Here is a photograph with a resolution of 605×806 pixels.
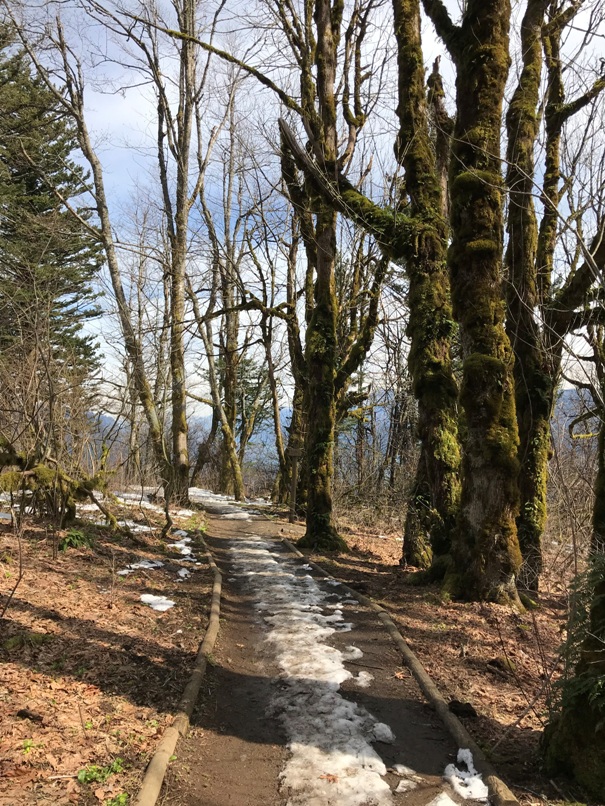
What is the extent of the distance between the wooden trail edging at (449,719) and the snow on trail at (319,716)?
458 millimetres

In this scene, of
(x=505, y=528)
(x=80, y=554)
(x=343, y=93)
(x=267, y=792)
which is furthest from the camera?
(x=343, y=93)

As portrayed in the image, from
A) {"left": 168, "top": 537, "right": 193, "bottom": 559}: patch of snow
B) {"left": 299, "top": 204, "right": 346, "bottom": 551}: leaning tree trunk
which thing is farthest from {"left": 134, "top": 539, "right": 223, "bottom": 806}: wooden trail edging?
{"left": 299, "top": 204, "right": 346, "bottom": 551}: leaning tree trunk

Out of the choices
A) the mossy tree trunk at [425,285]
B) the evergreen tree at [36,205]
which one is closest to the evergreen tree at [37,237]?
the evergreen tree at [36,205]

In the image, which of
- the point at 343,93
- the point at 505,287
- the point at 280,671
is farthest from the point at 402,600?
the point at 343,93

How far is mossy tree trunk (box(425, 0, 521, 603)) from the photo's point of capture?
22.3 feet

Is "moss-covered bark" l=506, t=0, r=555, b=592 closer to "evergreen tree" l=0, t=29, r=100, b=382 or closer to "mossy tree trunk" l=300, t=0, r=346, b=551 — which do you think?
"mossy tree trunk" l=300, t=0, r=346, b=551

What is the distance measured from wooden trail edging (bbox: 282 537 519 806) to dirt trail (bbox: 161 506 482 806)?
0.07 m

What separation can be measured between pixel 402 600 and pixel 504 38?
7.60 meters

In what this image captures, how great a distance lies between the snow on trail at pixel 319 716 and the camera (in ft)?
11.0

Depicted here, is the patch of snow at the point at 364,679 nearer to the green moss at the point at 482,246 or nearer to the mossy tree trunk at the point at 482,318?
the mossy tree trunk at the point at 482,318

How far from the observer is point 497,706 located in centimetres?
452

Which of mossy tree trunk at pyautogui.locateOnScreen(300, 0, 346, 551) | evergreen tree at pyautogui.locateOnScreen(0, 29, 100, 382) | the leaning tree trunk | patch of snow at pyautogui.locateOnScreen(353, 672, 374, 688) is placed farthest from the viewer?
evergreen tree at pyautogui.locateOnScreen(0, 29, 100, 382)

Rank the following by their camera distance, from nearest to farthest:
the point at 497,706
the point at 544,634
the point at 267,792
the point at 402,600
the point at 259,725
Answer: the point at 267,792 < the point at 259,725 < the point at 497,706 < the point at 544,634 < the point at 402,600

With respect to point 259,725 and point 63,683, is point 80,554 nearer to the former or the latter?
point 63,683
